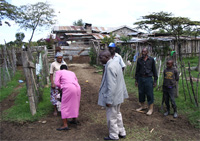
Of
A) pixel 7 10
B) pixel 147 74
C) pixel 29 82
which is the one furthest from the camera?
pixel 7 10

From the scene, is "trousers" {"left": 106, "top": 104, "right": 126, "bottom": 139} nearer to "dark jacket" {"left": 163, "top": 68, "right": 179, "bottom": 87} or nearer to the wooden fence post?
"dark jacket" {"left": 163, "top": 68, "right": 179, "bottom": 87}

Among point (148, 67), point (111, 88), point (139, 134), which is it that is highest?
point (148, 67)

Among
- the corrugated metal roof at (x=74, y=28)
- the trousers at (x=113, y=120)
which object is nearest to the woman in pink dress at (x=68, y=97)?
the trousers at (x=113, y=120)

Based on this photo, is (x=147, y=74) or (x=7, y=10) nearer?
(x=147, y=74)

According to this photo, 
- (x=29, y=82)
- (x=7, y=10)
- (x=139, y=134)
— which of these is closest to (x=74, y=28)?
(x=7, y=10)

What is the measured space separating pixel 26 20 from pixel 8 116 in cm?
2262

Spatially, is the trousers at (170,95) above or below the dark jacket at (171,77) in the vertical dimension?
below

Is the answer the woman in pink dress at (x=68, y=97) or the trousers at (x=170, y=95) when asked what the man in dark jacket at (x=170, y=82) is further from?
the woman in pink dress at (x=68, y=97)

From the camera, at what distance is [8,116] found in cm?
446

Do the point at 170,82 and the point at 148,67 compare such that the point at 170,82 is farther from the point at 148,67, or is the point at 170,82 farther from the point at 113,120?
the point at 113,120

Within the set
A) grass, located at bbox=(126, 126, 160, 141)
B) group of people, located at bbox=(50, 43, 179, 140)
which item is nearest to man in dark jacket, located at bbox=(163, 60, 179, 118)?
group of people, located at bbox=(50, 43, 179, 140)

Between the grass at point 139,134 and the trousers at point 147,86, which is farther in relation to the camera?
the trousers at point 147,86

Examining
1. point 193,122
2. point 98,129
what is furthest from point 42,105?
point 193,122

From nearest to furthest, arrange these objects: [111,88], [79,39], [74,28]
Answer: [111,88]
[79,39]
[74,28]
